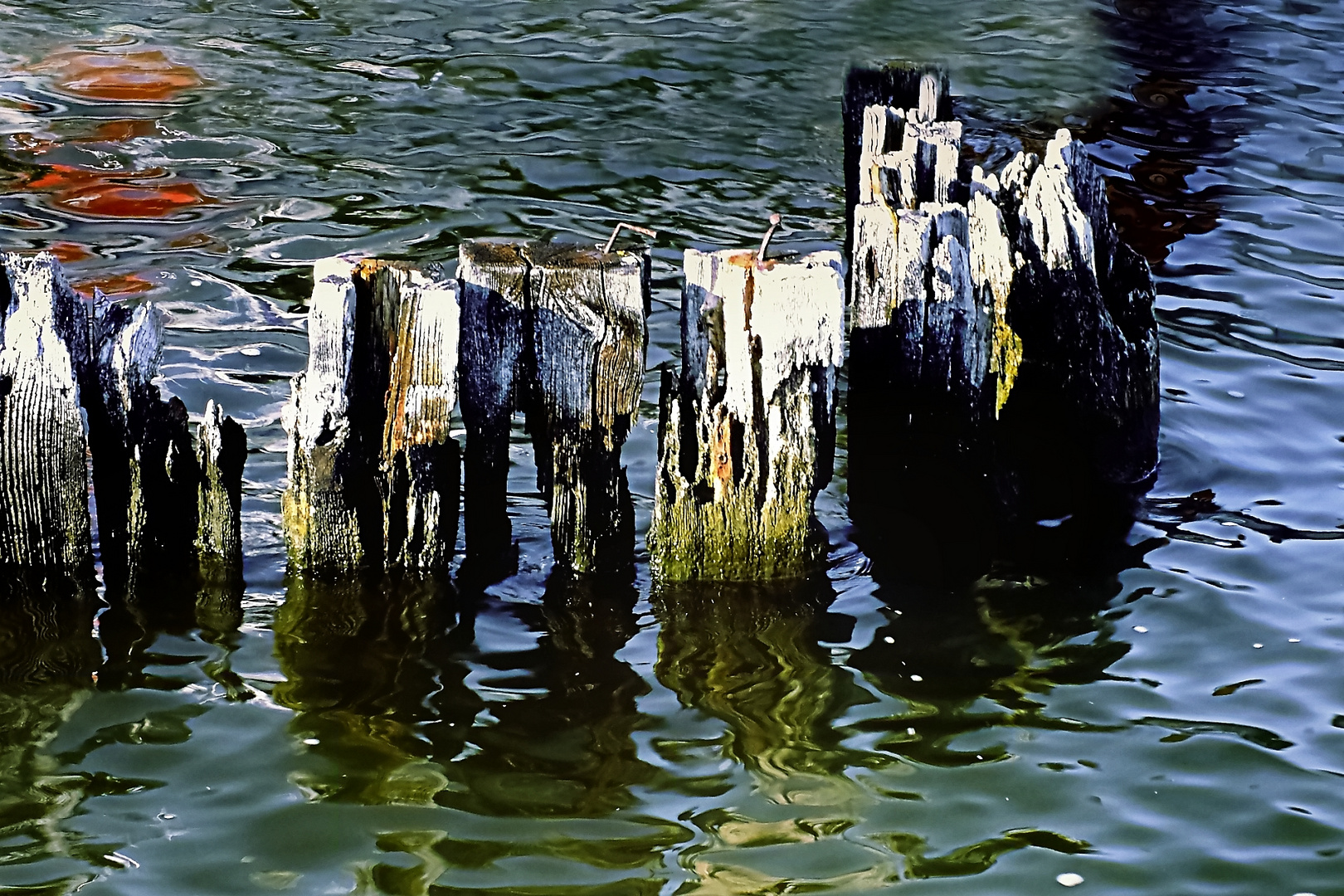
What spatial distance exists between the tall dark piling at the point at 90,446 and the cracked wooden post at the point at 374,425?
0.31m

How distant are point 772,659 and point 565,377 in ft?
3.80

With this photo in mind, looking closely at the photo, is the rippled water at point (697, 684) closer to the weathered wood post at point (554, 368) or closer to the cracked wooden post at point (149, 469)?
the cracked wooden post at point (149, 469)

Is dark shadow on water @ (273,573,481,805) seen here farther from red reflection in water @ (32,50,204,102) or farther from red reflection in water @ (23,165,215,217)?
red reflection in water @ (32,50,204,102)

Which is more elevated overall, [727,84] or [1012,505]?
[727,84]

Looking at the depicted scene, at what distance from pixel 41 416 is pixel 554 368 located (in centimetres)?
160

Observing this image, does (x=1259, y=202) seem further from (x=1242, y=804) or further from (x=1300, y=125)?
(x=1242, y=804)

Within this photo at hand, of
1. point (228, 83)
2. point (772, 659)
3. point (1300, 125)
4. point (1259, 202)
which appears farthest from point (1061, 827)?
point (228, 83)

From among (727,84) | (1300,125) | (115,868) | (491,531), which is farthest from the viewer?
(727,84)

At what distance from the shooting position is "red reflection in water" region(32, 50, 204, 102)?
35.7 ft

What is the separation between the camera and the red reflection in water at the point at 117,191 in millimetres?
8883

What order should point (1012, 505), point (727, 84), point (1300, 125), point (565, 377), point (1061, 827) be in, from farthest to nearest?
point (727, 84) < point (1300, 125) < point (1012, 505) < point (565, 377) < point (1061, 827)

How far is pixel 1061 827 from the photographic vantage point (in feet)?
13.3

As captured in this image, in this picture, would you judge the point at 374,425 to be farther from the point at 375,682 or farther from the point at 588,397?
the point at 375,682

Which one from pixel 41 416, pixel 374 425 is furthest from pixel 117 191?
pixel 374 425
